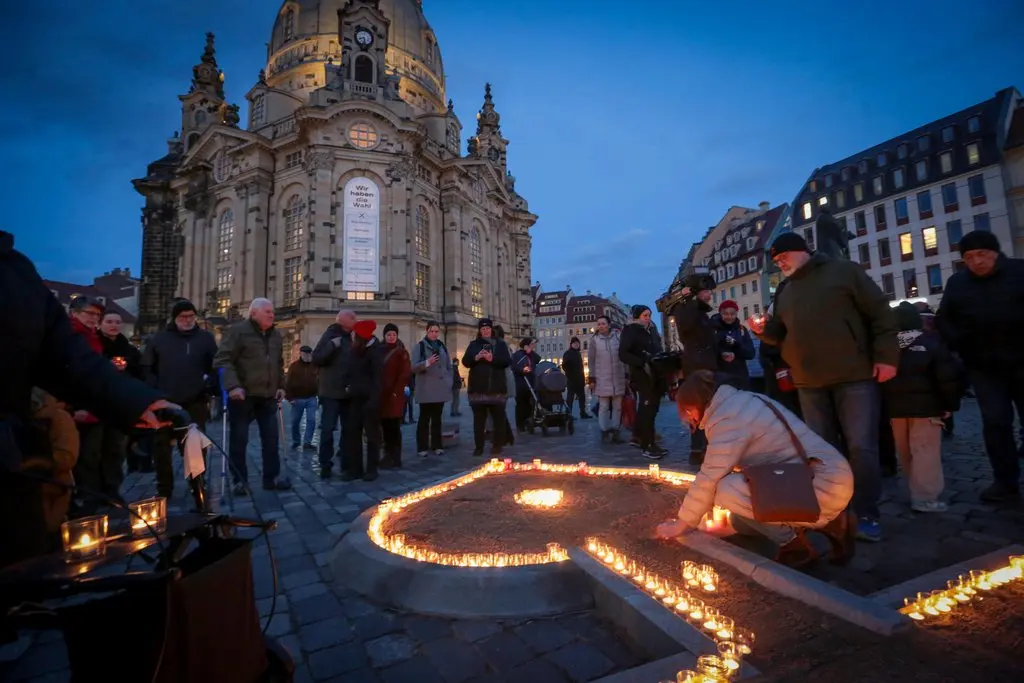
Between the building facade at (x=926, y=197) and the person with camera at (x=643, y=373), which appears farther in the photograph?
the building facade at (x=926, y=197)

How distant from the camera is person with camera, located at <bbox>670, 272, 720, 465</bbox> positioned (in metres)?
6.29

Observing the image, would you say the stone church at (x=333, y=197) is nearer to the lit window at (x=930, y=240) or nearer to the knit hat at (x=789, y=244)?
the knit hat at (x=789, y=244)

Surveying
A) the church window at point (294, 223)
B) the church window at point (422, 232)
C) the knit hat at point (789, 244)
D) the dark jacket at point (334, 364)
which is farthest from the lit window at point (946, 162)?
the church window at point (294, 223)

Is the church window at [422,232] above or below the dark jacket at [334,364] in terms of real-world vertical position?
above

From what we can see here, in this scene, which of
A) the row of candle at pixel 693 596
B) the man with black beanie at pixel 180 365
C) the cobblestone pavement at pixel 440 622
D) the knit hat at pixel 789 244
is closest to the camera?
the row of candle at pixel 693 596

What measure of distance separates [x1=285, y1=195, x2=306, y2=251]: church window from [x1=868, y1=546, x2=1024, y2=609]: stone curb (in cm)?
3745

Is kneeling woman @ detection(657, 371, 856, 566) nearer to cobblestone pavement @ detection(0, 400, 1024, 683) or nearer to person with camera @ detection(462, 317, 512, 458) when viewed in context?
cobblestone pavement @ detection(0, 400, 1024, 683)

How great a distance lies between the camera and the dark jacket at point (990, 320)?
439cm

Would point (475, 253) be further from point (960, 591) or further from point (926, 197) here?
point (960, 591)

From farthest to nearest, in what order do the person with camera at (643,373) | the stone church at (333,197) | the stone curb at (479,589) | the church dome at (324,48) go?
the church dome at (324,48) → the stone church at (333,197) → the person with camera at (643,373) → the stone curb at (479,589)

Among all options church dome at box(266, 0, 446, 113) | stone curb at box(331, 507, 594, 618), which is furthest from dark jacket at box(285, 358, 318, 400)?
church dome at box(266, 0, 446, 113)

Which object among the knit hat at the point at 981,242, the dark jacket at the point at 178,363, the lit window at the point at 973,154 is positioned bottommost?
the dark jacket at the point at 178,363

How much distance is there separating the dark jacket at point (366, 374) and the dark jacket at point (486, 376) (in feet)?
5.07

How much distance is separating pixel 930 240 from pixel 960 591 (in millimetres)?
45398
